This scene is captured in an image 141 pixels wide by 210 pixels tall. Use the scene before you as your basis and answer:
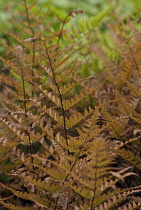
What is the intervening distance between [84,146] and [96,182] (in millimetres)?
153

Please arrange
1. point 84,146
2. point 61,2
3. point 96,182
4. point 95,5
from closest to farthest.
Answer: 1. point 96,182
2. point 84,146
3. point 61,2
4. point 95,5

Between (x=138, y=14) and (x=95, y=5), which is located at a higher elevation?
(x=95, y=5)

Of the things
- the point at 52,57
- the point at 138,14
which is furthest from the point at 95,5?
the point at 52,57

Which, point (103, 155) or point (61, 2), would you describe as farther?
point (61, 2)

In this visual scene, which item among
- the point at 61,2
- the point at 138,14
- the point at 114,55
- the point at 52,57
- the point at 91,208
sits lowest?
the point at 91,208

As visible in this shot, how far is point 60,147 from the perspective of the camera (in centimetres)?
109

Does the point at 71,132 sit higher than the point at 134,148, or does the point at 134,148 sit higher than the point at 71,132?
the point at 71,132

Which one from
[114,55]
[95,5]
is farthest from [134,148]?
[95,5]

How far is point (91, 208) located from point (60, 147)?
234mm

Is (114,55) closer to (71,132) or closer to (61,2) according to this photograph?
(71,132)

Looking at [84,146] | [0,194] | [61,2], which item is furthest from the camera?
[61,2]

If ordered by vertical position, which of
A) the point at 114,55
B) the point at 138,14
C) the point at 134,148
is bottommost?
the point at 134,148

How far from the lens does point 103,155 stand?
2.98 feet

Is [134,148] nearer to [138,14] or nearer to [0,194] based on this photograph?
[0,194]
